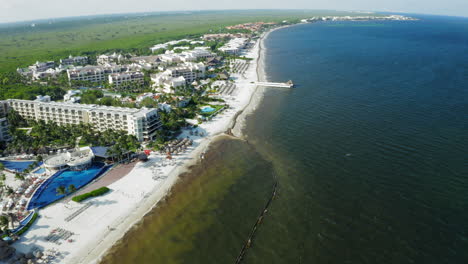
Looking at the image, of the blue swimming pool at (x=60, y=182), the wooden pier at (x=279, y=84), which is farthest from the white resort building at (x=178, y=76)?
the blue swimming pool at (x=60, y=182)

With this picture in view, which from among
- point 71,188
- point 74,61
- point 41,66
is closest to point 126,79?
point 41,66

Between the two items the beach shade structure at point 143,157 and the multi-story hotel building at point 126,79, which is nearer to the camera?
the beach shade structure at point 143,157

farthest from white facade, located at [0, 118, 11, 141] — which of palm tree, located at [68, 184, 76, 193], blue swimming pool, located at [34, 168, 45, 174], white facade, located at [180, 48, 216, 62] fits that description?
white facade, located at [180, 48, 216, 62]

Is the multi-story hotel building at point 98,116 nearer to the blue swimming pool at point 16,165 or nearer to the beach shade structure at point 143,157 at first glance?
the beach shade structure at point 143,157

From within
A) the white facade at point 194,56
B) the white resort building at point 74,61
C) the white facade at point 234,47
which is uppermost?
the white facade at point 234,47

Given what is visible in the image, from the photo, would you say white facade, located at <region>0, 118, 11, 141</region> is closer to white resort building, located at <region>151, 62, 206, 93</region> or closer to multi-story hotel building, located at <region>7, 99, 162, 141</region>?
multi-story hotel building, located at <region>7, 99, 162, 141</region>

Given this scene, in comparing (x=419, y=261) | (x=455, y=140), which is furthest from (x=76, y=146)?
(x=455, y=140)

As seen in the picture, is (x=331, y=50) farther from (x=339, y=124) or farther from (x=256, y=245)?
(x=256, y=245)
